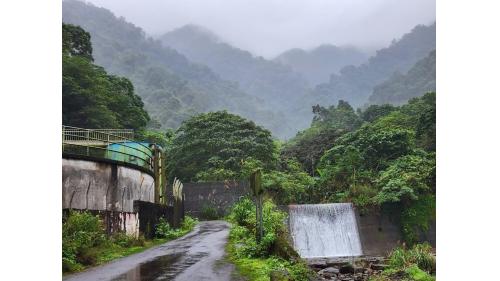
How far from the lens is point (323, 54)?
179 m

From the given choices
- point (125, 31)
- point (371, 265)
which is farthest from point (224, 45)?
point (371, 265)

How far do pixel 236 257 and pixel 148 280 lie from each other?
2997 mm

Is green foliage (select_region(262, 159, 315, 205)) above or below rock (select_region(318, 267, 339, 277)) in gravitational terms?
above

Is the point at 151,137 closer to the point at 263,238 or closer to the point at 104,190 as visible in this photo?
the point at 104,190

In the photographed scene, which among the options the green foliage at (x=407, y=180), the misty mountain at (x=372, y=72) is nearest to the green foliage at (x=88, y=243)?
the green foliage at (x=407, y=180)

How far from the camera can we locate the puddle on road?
25.7 ft

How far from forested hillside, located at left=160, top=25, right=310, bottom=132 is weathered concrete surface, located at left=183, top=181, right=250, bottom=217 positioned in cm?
12461

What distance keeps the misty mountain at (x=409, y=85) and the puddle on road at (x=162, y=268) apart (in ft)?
257

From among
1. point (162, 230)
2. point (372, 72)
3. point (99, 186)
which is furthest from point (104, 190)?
point (372, 72)

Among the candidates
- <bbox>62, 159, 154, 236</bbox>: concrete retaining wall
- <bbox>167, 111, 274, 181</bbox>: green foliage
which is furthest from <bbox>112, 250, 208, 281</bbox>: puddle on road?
<bbox>167, 111, 274, 181</bbox>: green foliage

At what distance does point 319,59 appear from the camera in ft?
585

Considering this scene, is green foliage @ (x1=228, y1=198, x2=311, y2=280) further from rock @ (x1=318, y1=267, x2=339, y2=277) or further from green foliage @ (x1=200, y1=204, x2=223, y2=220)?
green foliage @ (x1=200, y1=204, x2=223, y2=220)

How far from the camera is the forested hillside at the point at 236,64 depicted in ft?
516
